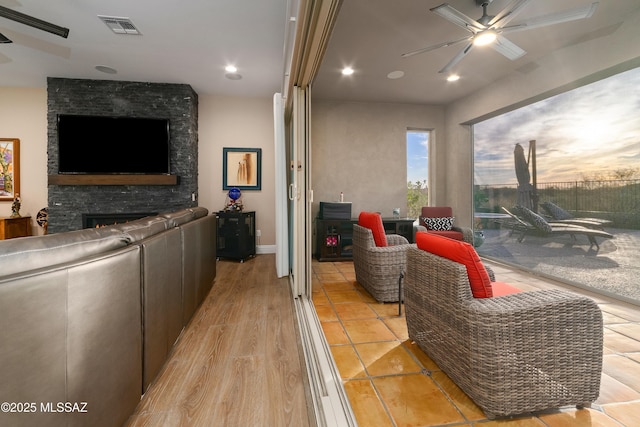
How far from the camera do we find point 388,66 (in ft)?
12.1

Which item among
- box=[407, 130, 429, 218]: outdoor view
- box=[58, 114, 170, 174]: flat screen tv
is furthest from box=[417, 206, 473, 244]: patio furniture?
box=[58, 114, 170, 174]: flat screen tv

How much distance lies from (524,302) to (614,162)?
9.17ft

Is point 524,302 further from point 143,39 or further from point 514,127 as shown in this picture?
point 143,39

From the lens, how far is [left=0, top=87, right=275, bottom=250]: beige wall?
15.1 ft

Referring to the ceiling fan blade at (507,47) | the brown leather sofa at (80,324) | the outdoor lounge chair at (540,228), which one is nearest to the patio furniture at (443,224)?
the outdoor lounge chair at (540,228)

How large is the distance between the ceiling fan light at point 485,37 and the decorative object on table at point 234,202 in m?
3.69

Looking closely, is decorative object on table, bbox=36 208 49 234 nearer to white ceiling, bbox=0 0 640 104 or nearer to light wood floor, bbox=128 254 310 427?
white ceiling, bbox=0 0 640 104

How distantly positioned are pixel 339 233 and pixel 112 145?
3750mm

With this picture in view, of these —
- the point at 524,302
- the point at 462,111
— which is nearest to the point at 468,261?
the point at 524,302

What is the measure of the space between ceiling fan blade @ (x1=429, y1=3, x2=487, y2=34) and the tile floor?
2406 mm

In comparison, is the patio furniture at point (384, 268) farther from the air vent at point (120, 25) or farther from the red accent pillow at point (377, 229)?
the air vent at point (120, 25)

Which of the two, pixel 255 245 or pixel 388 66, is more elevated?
pixel 388 66

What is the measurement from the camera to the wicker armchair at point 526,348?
4.19 feet

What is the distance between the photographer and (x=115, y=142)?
4.41 meters
